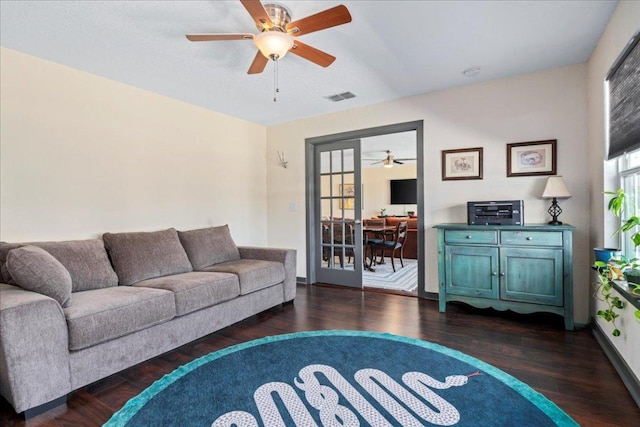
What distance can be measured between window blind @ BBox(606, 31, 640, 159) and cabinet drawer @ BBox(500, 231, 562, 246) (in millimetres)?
735

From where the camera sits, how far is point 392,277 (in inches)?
193

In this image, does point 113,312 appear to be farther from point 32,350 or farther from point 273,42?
point 273,42

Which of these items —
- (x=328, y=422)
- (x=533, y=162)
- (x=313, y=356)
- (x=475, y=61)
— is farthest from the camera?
(x=533, y=162)

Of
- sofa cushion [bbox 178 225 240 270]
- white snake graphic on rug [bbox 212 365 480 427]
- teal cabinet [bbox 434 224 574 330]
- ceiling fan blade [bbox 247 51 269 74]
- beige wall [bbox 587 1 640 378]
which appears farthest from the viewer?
sofa cushion [bbox 178 225 240 270]

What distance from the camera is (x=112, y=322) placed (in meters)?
1.96

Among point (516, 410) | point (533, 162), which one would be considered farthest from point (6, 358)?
point (533, 162)

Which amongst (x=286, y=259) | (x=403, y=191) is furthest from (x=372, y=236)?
(x=403, y=191)

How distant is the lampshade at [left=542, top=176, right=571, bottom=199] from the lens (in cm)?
281

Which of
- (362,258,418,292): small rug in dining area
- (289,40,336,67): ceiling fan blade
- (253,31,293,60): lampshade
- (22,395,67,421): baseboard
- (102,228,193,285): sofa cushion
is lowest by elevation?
(22,395,67,421): baseboard

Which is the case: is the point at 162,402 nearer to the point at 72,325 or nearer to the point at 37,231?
the point at 72,325

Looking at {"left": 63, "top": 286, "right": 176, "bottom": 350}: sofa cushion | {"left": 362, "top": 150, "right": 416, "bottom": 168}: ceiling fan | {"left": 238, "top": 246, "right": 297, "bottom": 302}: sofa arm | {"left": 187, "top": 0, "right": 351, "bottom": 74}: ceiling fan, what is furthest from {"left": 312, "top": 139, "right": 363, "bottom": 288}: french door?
{"left": 362, "top": 150, "right": 416, "bottom": 168}: ceiling fan

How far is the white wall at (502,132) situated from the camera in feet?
9.57

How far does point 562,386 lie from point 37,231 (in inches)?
155

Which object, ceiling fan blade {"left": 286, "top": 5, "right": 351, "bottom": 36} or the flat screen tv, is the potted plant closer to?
ceiling fan blade {"left": 286, "top": 5, "right": 351, "bottom": 36}
